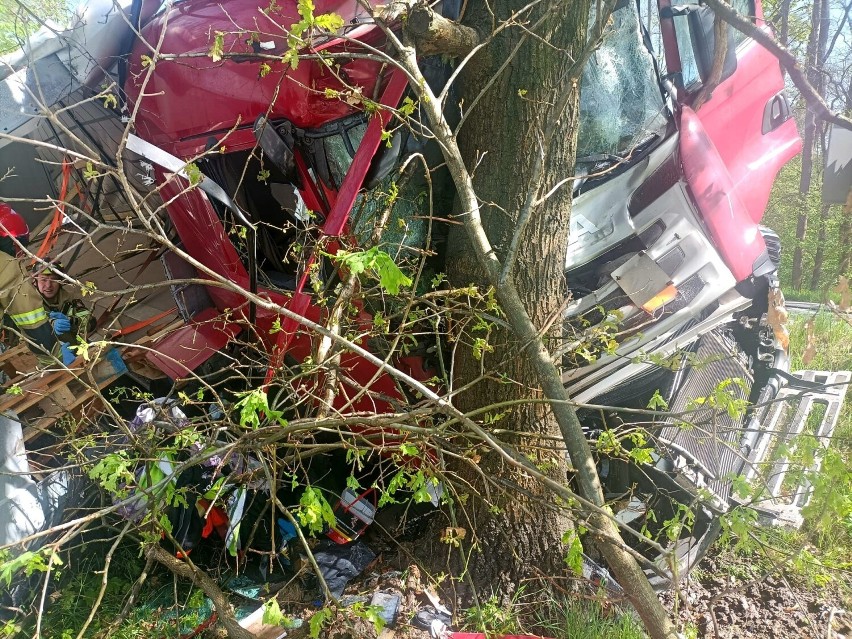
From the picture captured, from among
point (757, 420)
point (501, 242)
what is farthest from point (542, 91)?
point (757, 420)

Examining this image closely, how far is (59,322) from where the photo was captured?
4.20m

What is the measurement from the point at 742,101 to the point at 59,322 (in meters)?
4.63

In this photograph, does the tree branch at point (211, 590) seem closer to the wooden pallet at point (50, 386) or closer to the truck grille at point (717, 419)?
the wooden pallet at point (50, 386)

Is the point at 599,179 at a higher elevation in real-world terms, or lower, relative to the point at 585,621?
higher

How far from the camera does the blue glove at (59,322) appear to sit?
417 centimetres

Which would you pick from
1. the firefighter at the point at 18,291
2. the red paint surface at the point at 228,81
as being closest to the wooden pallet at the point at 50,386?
the firefighter at the point at 18,291

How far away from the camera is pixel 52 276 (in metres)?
4.24

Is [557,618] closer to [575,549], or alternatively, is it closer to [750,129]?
[575,549]

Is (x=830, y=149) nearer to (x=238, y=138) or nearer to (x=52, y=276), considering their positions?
(x=238, y=138)

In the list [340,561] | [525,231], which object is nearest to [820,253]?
[525,231]

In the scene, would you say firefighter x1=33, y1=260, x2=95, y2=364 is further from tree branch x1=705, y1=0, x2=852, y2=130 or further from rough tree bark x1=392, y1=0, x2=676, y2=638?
tree branch x1=705, y1=0, x2=852, y2=130

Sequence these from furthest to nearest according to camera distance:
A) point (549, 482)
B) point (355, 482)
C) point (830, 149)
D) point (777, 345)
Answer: point (777, 345) → point (830, 149) → point (355, 482) → point (549, 482)

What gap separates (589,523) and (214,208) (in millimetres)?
2719

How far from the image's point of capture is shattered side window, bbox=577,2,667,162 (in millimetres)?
3336
